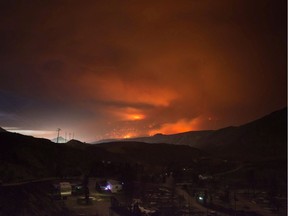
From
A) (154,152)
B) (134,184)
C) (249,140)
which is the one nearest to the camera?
(134,184)

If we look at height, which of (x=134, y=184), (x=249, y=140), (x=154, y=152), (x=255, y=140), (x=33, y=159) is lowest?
(x=134, y=184)

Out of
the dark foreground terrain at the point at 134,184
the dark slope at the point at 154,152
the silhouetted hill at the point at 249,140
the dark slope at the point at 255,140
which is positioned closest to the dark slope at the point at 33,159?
the dark foreground terrain at the point at 134,184

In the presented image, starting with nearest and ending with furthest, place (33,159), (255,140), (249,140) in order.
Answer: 1. (33,159)
2. (255,140)
3. (249,140)

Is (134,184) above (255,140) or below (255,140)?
below

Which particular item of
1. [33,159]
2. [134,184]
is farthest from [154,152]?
[134,184]

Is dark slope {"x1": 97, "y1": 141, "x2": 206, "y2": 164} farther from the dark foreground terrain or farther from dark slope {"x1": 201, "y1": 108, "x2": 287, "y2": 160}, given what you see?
dark slope {"x1": 201, "y1": 108, "x2": 287, "y2": 160}

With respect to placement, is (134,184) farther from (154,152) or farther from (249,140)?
(249,140)

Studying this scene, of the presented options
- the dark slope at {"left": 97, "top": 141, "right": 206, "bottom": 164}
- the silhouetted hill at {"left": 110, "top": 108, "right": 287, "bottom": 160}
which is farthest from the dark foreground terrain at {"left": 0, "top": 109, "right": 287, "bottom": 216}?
the silhouetted hill at {"left": 110, "top": 108, "right": 287, "bottom": 160}

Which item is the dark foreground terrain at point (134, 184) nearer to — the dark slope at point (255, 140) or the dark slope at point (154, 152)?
the dark slope at point (154, 152)

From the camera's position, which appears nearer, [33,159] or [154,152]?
[33,159]

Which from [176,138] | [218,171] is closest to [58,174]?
[218,171]

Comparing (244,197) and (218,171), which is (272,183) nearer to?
(244,197)
